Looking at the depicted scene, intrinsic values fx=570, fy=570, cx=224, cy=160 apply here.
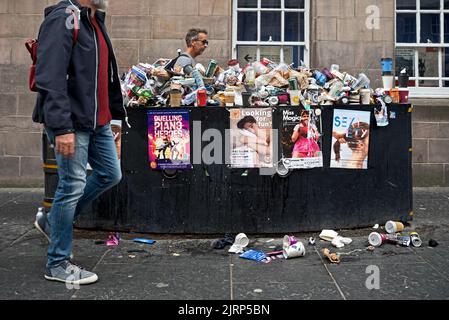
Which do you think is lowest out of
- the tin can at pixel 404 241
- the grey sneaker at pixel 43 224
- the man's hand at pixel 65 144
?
the tin can at pixel 404 241

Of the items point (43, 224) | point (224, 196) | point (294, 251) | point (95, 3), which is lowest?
point (294, 251)

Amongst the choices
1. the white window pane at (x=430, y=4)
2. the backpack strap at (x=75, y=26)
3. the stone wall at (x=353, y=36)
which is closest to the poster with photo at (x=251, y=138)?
the backpack strap at (x=75, y=26)

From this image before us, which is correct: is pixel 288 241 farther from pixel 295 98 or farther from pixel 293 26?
pixel 293 26

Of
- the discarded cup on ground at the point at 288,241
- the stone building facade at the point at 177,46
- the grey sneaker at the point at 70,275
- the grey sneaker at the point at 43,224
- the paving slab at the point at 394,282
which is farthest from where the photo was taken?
the stone building facade at the point at 177,46

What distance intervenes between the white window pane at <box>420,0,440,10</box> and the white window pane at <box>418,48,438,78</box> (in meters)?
0.64

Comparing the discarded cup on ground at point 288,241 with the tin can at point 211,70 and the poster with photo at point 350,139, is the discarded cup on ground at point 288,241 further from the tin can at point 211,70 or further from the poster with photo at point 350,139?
the tin can at point 211,70

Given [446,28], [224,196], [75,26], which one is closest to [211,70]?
[224,196]

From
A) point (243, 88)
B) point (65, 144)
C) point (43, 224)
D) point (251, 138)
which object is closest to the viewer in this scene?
point (65, 144)

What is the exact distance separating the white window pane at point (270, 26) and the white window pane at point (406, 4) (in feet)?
6.18

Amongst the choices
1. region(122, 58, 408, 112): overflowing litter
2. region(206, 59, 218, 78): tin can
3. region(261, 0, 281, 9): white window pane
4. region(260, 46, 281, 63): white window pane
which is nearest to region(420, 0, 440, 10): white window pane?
region(261, 0, 281, 9): white window pane

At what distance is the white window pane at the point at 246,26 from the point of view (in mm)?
8945

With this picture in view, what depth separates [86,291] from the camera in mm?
3977

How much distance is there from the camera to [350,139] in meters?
5.46

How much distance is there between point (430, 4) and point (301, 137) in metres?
5.03
